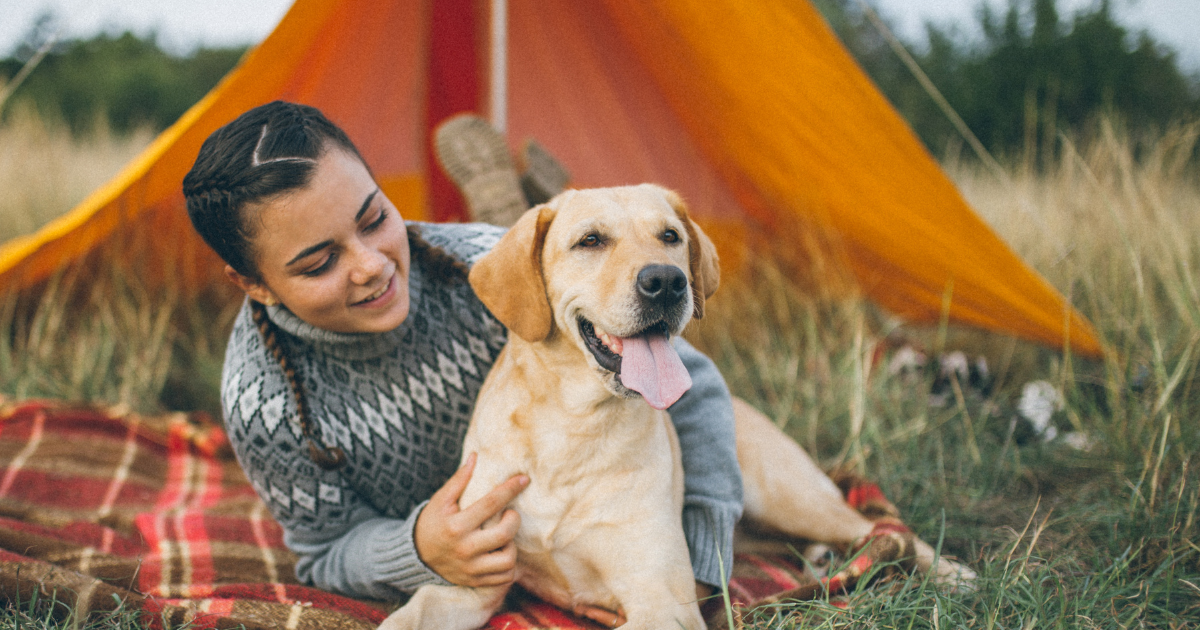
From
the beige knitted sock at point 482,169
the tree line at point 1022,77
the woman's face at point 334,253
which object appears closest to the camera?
the woman's face at point 334,253

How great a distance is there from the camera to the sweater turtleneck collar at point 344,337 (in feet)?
6.77

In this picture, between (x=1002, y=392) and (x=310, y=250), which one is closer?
(x=310, y=250)

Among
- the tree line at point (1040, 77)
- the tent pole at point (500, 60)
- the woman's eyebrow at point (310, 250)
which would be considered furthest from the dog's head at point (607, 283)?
the tree line at point (1040, 77)

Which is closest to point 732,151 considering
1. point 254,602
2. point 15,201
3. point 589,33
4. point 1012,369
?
point 589,33

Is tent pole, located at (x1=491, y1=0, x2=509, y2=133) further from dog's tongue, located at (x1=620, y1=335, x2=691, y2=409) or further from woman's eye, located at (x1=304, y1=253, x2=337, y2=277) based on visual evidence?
dog's tongue, located at (x1=620, y1=335, x2=691, y2=409)

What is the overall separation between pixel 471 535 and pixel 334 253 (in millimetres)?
819

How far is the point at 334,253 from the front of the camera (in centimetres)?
195

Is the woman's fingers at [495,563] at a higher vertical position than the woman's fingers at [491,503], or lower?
lower

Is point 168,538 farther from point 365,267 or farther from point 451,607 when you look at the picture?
point 365,267

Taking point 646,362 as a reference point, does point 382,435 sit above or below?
above

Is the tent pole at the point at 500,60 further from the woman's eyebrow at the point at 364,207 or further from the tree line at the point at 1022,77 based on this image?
the tree line at the point at 1022,77

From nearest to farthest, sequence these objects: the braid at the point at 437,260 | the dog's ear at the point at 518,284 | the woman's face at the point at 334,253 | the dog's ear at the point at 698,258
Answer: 1. the dog's ear at the point at 518,284
2. the woman's face at the point at 334,253
3. the dog's ear at the point at 698,258
4. the braid at the point at 437,260

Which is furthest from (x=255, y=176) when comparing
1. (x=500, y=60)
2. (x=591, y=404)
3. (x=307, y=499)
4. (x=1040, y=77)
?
(x=1040, y=77)

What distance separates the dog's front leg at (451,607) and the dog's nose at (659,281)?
35.8 inches
